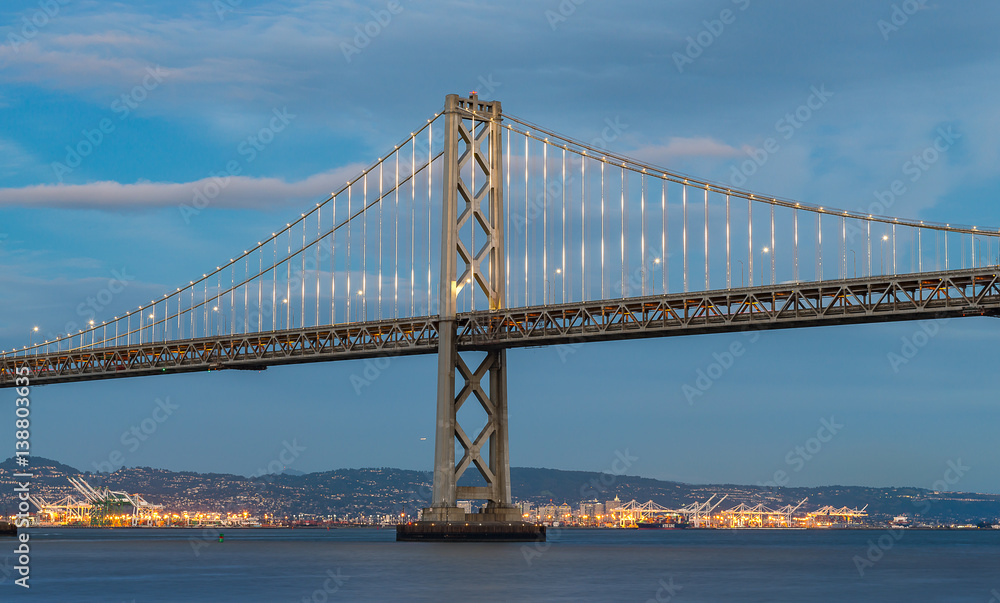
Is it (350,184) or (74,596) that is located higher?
(350,184)

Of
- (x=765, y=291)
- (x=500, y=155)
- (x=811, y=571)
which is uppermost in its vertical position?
(x=500, y=155)

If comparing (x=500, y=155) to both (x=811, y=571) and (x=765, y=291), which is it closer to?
(x=765, y=291)

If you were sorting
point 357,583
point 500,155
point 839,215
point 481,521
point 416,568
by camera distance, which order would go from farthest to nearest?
point 500,155 → point 481,521 → point 839,215 → point 416,568 → point 357,583

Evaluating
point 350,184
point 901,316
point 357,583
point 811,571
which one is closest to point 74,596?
point 357,583

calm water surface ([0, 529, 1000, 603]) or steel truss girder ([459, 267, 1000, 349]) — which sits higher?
steel truss girder ([459, 267, 1000, 349])

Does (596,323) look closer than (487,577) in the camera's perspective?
No

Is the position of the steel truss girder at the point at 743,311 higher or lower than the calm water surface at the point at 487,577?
higher

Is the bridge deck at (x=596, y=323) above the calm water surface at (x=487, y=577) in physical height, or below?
above

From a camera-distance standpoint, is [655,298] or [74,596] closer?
[74,596]
